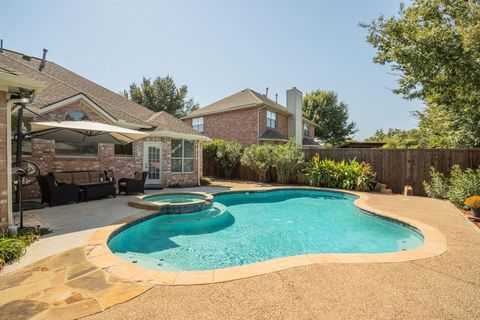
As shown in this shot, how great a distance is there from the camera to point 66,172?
9336mm

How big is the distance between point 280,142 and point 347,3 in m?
12.9

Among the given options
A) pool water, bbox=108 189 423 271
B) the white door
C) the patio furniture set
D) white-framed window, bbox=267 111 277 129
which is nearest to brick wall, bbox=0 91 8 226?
pool water, bbox=108 189 423 271

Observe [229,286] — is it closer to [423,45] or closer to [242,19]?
[423,45]

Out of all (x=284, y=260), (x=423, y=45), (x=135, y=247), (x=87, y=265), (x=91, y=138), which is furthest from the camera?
(x=91, y=138)

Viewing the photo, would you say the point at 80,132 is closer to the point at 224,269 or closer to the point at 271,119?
the point at 224,269

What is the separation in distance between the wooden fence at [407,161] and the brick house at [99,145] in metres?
7.91

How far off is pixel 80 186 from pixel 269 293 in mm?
8376

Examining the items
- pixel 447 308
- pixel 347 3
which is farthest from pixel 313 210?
pixel 347 3

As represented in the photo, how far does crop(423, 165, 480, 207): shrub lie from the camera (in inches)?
329

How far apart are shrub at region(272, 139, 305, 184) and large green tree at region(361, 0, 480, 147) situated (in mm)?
6394

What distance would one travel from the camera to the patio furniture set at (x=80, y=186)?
7820mm

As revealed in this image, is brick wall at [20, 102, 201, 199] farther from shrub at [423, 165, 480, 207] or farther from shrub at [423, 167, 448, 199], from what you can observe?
shrub at [423, 165, 480, 207]

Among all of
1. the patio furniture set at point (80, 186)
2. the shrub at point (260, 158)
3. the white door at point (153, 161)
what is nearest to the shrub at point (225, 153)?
the shrub at point (260, 158)

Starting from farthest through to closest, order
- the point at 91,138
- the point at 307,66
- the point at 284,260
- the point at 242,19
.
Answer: the point at 307,66, the point at 242,19, the point at 91,138, the point at 284,260
